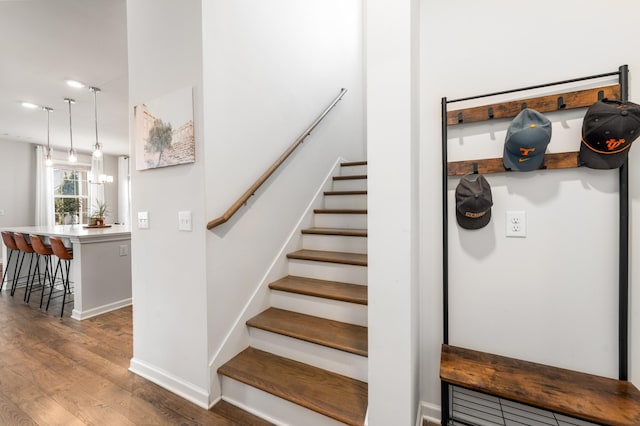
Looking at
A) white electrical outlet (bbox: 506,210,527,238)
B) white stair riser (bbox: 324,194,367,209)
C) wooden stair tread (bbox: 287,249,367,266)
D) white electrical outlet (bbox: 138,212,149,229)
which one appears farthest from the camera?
white stair riser (bbox: 324,194,367,209)

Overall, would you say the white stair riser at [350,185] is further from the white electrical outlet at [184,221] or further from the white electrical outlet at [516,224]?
the white electrical outlet at [184,221]

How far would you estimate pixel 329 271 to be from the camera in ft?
7.44

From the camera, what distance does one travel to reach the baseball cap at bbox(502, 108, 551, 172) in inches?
49.0

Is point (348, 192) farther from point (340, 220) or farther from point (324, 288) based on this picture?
point (324, 288)

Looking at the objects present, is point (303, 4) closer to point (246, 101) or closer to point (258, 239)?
point (246, 101)

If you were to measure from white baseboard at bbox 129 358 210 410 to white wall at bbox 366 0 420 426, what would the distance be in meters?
1.14

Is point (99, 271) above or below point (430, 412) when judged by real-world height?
above

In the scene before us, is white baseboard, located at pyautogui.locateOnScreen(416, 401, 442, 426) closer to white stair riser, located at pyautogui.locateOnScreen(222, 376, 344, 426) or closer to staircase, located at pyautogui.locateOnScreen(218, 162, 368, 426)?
staircase, located at pyautogui.locateOnScreen(218, 162, 368, 426)

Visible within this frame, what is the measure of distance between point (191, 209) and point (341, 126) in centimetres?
240

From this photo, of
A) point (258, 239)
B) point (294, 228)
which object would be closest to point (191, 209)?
point (258, 239)

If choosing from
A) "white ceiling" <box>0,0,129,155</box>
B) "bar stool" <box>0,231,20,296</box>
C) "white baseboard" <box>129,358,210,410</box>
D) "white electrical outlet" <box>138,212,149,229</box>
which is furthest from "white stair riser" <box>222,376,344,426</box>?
"bar stool" <box>0,231,20,296</box>

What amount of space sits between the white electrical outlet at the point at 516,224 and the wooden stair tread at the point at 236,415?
1700mm

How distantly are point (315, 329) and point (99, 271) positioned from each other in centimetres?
290

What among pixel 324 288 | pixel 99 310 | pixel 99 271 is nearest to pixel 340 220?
pixel 324 288
